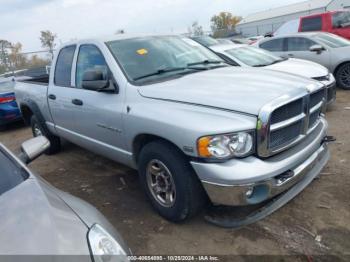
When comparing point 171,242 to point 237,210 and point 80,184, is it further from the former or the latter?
point 80,184

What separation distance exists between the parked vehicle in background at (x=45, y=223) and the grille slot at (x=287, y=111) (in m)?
1.66

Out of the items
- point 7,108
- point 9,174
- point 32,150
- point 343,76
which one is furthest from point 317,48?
point 9,174

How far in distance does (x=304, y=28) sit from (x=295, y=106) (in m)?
10.7

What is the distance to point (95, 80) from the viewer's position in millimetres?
3680

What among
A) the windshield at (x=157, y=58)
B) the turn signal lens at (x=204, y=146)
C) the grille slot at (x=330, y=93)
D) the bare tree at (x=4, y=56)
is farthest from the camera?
the bare tree at (x=4, y=56)

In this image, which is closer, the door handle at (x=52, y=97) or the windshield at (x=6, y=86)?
the door handle at (x=52, y=97)

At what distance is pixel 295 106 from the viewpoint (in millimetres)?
3104

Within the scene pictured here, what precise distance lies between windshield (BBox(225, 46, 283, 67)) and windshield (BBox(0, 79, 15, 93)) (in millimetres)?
5896

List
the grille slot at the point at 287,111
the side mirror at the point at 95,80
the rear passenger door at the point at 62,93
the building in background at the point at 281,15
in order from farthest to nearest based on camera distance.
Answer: the building in background at the point at 281,15
the rear passenger door at the point at 62,93
the side mirror at the point at 95,80
the grille slot at the point at 287,111

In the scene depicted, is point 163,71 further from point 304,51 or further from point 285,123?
point 304,51

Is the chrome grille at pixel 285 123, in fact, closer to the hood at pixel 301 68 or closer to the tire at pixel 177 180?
the tire at pixel 177 180

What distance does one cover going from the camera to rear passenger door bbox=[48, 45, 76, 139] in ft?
15.4

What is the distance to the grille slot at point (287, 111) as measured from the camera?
2.89 meters

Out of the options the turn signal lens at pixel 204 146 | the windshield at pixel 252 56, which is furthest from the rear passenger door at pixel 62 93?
the windshield at pixel 252 56
